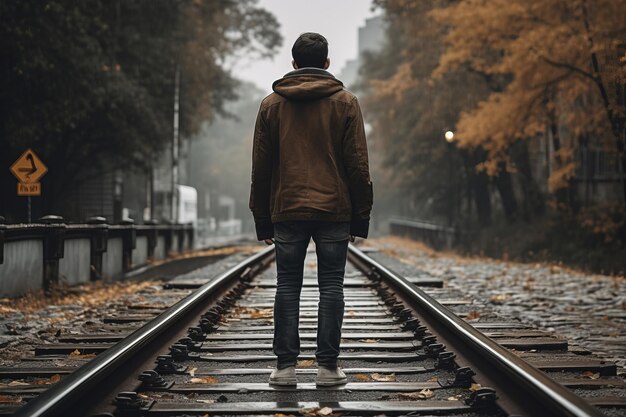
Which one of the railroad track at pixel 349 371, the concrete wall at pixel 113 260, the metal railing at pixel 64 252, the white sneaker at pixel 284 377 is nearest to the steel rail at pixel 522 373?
the railroad track at pixel 349 371

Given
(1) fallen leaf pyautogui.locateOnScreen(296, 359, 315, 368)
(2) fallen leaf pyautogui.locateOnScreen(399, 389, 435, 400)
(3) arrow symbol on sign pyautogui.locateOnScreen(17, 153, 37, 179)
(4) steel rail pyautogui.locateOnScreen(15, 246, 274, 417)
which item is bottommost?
(1) fallen leaf pyautogui.locateOnScreen(296, 359, 315, 368)

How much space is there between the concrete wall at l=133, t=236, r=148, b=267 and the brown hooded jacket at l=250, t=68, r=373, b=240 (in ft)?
44.0

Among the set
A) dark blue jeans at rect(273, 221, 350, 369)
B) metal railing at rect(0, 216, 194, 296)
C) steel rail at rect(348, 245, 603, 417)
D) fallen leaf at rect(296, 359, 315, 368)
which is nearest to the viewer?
steel rail at rect(348, 245, 603, 417)

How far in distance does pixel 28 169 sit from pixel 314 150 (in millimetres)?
12394

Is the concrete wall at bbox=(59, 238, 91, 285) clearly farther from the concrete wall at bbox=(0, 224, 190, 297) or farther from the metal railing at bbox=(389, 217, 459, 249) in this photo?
the metal railing at bbox=(389, 217, 459, 249)

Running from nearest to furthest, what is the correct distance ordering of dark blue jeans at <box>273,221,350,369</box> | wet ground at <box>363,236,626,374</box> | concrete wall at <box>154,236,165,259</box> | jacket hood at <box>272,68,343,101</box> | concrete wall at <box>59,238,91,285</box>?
jacket hood at <box>272,68,343,101</box>
dark blue jeans at <box>273,221,350,369</box>
wet ground at <box>363,236,626,374</box>
concrete wall at <box>59,238,91,285</box>
concrete wall at <box>154,236,165,259</box>

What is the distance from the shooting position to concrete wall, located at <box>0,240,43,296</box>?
1034 centimetres

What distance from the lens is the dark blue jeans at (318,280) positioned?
4.58m

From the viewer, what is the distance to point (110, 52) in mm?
25953

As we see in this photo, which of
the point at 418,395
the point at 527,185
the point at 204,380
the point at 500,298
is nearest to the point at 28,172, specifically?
the point at 500,298

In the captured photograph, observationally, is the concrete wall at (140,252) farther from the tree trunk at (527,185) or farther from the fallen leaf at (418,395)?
the fallen leaf at (418,395)

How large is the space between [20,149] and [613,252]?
1539cm

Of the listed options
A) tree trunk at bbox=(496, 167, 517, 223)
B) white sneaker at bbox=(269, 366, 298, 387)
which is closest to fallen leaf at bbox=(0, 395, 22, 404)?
white sneaker at bbox=(269, 366, 298, 387)

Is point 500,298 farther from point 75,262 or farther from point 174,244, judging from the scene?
point 174,244
